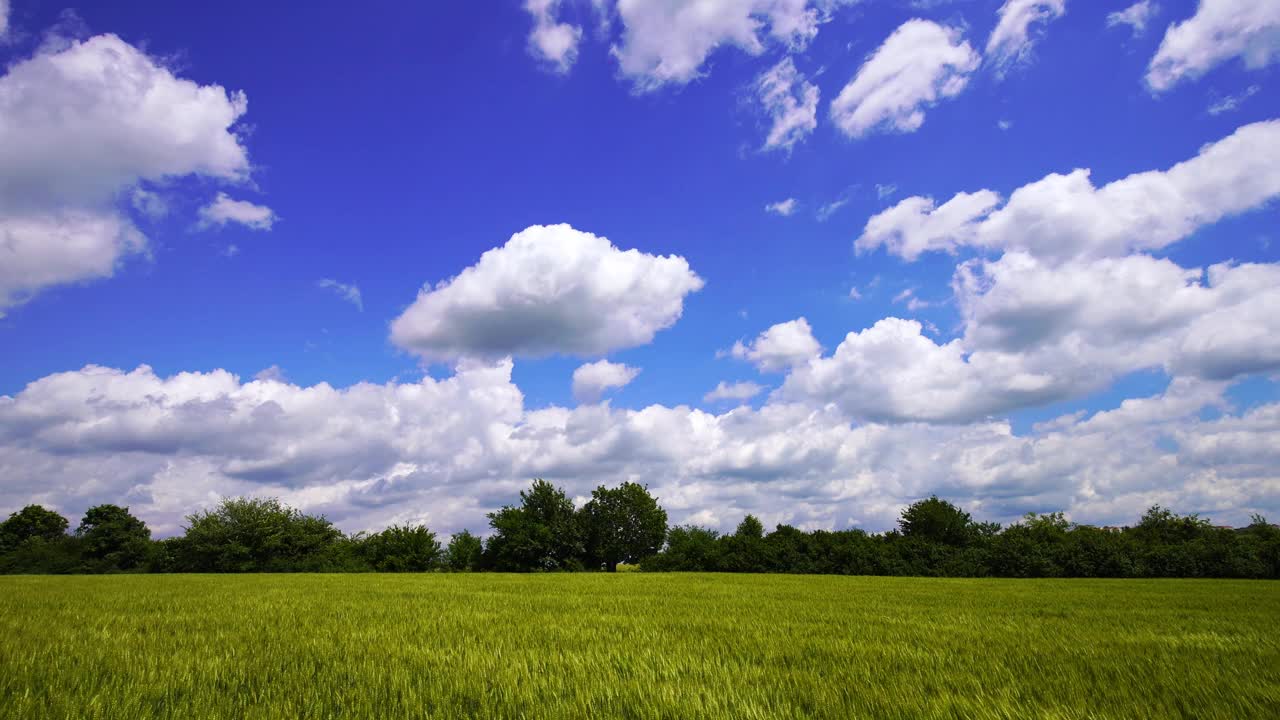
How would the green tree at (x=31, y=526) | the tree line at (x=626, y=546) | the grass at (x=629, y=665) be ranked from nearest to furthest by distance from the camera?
the grass at (x=629, y=665)
the tree line at (x=626, y=546)
the green tree at (x=31, y=526)

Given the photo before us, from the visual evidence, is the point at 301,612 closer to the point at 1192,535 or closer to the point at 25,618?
the point at 25,618

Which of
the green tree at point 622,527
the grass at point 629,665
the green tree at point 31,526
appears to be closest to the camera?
the grass at point 629,665

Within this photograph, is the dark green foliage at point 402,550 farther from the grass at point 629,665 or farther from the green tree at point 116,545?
the grass at point 629,665

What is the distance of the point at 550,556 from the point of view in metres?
59.9

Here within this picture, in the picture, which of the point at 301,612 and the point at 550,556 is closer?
the point at 301,612

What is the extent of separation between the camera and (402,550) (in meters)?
54.9

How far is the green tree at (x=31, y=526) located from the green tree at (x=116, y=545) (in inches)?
770

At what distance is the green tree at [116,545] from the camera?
5716 centimetres

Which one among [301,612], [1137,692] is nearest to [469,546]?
[301,612]

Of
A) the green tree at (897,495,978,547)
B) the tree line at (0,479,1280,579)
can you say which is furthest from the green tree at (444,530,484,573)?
the green tree at (897,495,978,547)

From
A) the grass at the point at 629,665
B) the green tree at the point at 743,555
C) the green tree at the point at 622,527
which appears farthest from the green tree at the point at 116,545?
the grass at the point at 629,665

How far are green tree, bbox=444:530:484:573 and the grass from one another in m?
53.7

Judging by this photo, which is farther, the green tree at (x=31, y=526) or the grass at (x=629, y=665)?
the green tree at (x=31, y=526)

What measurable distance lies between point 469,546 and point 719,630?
58.9 metres
